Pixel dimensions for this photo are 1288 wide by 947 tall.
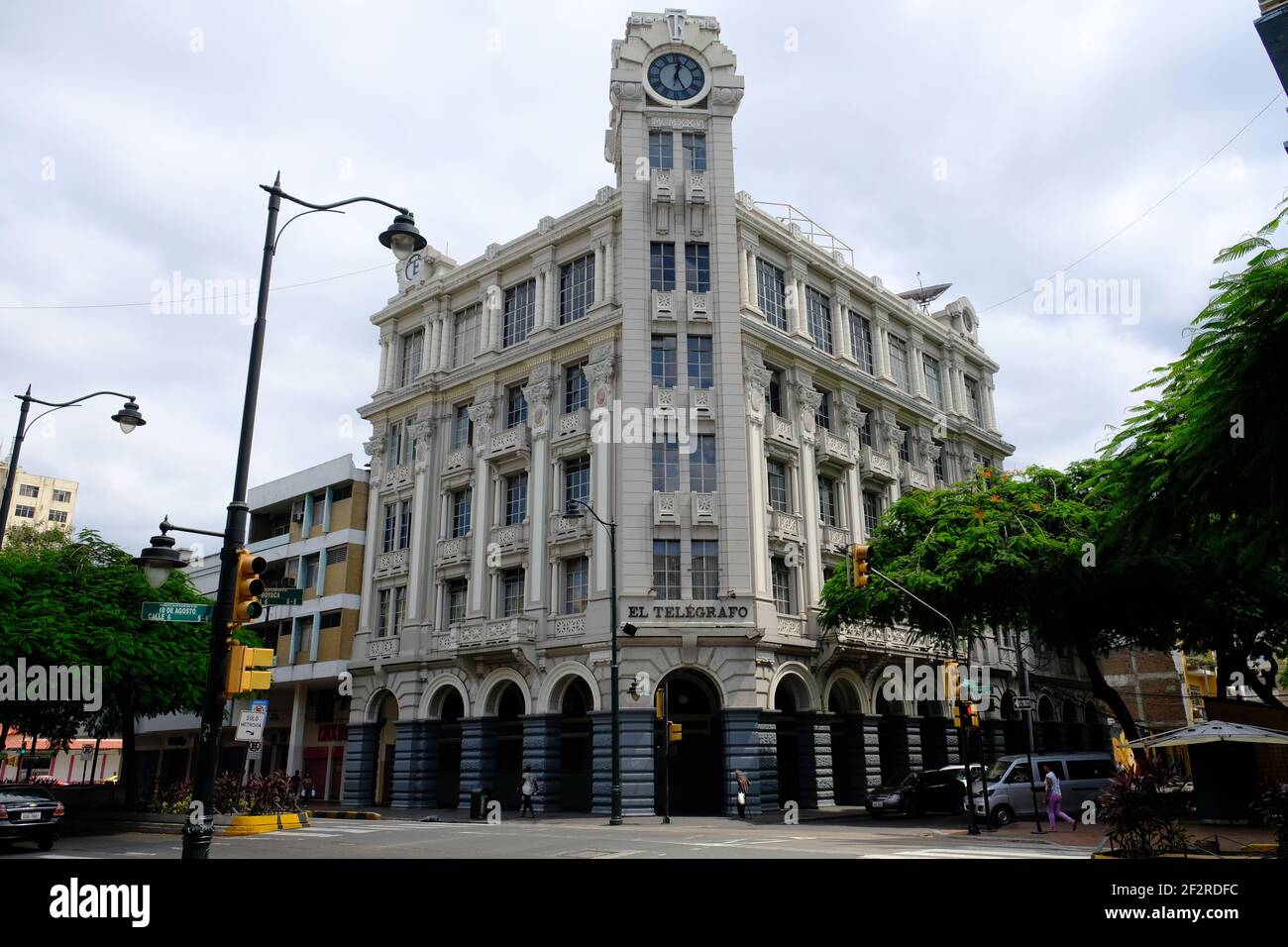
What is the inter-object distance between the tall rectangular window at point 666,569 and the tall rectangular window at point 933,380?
21.9 m

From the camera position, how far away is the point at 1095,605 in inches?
1150

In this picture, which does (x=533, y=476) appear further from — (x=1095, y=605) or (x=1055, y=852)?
(x=1055, y=852)

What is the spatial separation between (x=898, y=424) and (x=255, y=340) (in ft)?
124

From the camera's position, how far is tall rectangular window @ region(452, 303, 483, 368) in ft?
141

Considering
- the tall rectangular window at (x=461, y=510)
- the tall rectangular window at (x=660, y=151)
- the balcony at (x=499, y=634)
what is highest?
the tall rectangular window at (x=660, y=151)

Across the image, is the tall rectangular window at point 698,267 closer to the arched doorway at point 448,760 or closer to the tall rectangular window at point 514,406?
the tall rectangular window at point 514,406

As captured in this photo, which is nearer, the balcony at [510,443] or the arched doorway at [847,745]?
the arched doorway at [847,745]

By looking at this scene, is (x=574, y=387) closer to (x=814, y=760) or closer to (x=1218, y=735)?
(x=814, y=760)

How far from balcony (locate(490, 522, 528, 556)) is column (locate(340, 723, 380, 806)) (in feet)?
36.2

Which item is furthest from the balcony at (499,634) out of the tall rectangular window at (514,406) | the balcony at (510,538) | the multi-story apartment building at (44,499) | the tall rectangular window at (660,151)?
the multi-story apartment building at (44,499)

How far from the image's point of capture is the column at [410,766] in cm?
3784

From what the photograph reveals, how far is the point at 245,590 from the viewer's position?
436 inches

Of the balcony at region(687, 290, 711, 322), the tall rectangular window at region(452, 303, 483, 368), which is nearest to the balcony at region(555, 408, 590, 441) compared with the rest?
the balcony at region(687, 290, 711, 322)
